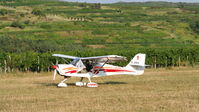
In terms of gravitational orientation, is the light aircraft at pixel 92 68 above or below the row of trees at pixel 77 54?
above

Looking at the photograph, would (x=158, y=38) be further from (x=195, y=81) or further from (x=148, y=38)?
(x=195, y=81)

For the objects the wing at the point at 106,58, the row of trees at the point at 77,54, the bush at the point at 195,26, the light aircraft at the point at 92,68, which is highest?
the wing at the point at 106,58

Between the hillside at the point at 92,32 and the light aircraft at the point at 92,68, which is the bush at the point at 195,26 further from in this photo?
the light aircraft at the point at 92,68

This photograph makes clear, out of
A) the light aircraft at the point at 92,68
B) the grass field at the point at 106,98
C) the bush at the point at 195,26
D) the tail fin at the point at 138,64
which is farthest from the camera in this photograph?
the bush at the point at 195,26

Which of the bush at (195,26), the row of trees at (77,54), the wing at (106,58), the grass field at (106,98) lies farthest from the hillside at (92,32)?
the grass field at (106,98)

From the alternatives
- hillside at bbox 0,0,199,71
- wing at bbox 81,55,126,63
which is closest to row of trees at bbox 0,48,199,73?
hillside at bbox 0,0,199,71

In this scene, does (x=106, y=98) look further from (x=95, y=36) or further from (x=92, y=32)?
(x=92, y=32)

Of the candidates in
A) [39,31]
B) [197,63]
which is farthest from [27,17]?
[197,63]

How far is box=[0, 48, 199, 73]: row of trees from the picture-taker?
133 feet

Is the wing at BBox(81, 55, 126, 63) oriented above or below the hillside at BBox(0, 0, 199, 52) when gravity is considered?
above

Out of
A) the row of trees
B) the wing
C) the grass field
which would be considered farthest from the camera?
the row of trees

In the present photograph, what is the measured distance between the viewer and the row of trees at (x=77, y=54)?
133ft

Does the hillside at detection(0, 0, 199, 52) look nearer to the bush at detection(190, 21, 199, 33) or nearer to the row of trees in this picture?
the bush at detection(190, 21, 199, 33)

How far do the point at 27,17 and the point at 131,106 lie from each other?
8678cm
